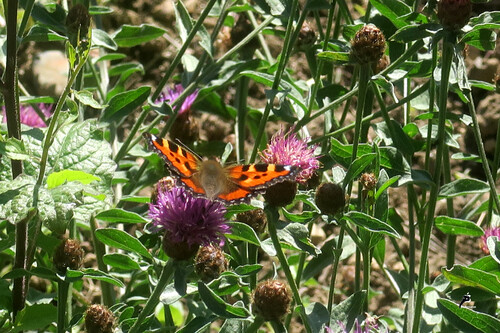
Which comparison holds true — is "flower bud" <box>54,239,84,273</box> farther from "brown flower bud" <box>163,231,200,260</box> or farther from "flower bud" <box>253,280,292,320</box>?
"flower bud" <box>253,280,292,320</box>

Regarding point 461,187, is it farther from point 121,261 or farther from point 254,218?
point 121,261

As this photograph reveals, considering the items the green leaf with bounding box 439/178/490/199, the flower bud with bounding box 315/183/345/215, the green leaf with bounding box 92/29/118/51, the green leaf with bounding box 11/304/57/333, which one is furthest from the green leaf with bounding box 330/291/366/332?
the green leaf with bounding box 92/29/118/51

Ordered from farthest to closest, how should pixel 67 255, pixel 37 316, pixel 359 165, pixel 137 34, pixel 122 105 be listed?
1. pixel 137 34
2. pixel 122 105
3. pixel 37 316
4. pixel 67 255
5. pixel 359 165

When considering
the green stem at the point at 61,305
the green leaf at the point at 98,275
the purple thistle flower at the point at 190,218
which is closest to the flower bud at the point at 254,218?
the purple thistle flower at the point at 190,218

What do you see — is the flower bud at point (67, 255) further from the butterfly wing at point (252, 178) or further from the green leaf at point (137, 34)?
the green leaf at point (137, 34)

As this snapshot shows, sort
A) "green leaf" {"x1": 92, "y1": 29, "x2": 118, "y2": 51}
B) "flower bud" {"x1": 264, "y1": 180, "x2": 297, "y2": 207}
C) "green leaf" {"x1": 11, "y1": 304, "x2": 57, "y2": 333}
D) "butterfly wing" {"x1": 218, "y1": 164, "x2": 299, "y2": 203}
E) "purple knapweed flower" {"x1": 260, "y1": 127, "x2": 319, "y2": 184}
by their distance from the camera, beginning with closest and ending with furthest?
"butterfly wing" {"x1": 218, "y1": 164, "x2": 299, "y2": 203} < "flower bud" {"x1": 264, "y1": 180, "x2": 297, "y2": 207} < "purple knapweed flower" {"x1": 260, "y1": 127, "x2": 319, "y2": 184} < "green leaf" {"x1": 11, "y1": 304, "x2": 57, "y2": 333} < "green leaf" {"x1": 92, "y1": 29, "x2": 118, "y2": 51}

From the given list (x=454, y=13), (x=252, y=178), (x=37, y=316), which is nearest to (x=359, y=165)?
(x=252, y=178)

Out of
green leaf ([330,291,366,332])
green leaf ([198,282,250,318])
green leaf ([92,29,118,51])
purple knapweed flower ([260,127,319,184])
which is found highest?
green leaf ([92,29,118,51])
